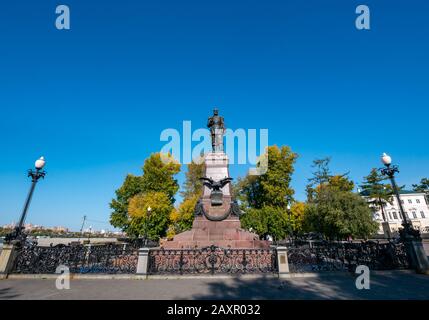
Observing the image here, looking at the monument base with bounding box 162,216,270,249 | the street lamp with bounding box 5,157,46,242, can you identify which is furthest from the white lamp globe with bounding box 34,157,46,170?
the monument base with bounding box 162,216,270,249

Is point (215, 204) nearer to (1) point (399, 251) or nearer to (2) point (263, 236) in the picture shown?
(1) point (399, 251)

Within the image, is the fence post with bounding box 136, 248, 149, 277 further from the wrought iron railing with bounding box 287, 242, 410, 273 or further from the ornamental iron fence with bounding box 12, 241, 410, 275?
the wrought iron railing with bounding box 287, 242, 410, 273

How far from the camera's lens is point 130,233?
34562 millimetres

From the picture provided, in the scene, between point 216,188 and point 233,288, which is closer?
point 233,288

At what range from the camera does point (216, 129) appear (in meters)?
18.6

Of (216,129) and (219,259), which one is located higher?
(216,129)

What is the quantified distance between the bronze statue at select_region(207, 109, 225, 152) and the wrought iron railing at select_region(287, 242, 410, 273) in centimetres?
1017

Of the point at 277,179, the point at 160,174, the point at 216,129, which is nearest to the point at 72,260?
the point at 216,129

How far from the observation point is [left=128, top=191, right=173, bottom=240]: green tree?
1179 inches

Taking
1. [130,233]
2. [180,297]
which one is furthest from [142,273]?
[130,233]

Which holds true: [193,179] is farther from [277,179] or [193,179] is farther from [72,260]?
[72,260]

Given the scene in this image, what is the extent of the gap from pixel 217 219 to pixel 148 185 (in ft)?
72.3

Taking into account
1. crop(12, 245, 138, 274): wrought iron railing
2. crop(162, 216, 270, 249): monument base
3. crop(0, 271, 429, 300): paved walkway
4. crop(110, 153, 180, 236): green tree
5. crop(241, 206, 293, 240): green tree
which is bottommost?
crop(0, 271, 429, 300): paved walkway
